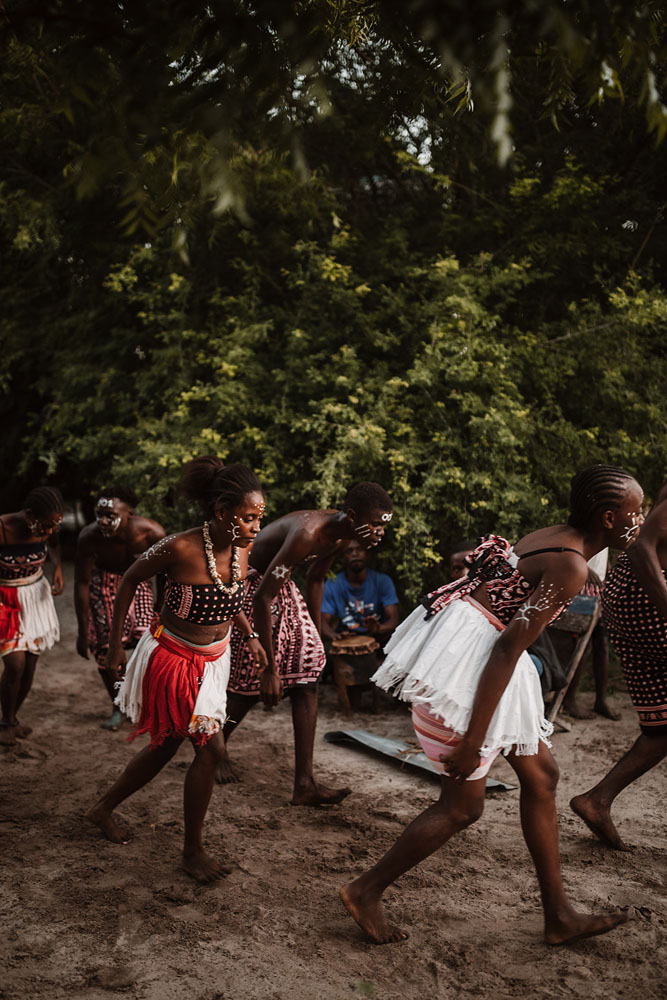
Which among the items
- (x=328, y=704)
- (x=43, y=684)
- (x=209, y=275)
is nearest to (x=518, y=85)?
(x=209, y=275)

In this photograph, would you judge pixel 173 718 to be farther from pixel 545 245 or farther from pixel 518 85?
pixel 518 85

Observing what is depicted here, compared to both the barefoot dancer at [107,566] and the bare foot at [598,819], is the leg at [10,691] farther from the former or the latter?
the bare foot at [598,819]

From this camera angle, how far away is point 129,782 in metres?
4.08

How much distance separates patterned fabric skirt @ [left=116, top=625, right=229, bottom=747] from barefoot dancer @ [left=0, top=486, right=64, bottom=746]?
213 centimetres

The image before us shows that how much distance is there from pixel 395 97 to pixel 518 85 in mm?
6516

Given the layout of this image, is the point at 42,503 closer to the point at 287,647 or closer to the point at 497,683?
the point at 287,647

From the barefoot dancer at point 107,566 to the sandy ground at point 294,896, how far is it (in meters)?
0.99

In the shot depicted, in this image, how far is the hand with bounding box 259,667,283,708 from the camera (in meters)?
4.31

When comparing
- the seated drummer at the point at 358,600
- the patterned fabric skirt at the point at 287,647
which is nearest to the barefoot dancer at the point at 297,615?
the patterned fabric skirt at the point at 287,647

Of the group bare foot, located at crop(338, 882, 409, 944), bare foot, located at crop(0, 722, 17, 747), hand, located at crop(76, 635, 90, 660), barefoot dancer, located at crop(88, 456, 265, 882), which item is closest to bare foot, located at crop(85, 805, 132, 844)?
barefoot dancer, located at crop(88, 456, 265, 882)

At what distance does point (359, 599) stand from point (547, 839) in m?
4.17

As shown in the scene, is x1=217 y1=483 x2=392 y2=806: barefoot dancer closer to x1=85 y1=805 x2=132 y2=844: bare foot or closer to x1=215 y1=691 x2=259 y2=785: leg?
x1=215 y1=691 x2=259 y2=785: leg

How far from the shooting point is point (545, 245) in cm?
842

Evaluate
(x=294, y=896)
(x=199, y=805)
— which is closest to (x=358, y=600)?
(x=199, y=805)
